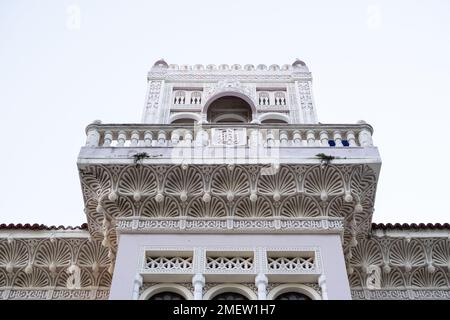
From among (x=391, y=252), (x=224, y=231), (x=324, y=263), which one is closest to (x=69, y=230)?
(x=224, y=231)

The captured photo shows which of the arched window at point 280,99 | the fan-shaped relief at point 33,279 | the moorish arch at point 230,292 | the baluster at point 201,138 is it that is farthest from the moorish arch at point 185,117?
the moorish arch at point 230,292

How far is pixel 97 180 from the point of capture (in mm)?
10648

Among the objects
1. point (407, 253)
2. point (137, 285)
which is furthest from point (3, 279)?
point (407, 253)

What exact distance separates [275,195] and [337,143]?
141 centimetres

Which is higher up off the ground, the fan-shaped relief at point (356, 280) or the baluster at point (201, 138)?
the baluster at point (201, 138)

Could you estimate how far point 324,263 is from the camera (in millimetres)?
9867

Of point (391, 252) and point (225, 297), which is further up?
point (391, 252)

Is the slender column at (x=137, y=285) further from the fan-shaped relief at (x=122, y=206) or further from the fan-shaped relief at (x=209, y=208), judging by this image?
the fan-shaped relief at (x=209, y=208)

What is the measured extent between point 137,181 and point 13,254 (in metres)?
2.54

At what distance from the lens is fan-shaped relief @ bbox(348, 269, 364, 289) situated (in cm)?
1130

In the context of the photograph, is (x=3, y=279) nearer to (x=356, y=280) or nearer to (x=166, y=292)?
(x=166, y=292)

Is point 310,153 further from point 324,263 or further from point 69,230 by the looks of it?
point 69,230

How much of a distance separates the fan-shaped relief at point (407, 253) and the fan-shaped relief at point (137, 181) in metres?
4.04

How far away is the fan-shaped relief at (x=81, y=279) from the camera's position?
37.2 ft
